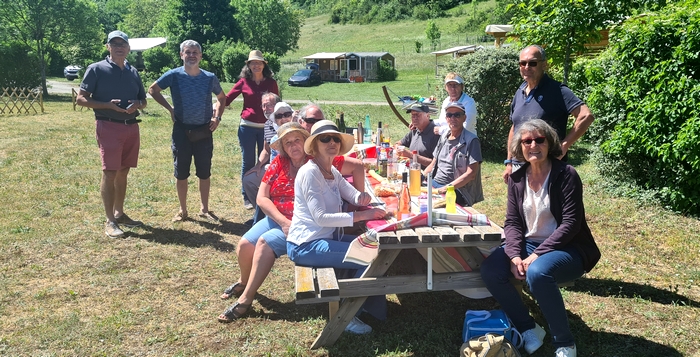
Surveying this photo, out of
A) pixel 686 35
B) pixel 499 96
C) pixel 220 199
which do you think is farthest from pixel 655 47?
pixel 220 199

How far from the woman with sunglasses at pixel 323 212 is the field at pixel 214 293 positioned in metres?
0.54

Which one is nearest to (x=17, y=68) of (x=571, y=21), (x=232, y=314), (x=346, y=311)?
(x=571, y=21)

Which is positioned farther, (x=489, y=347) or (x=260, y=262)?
(x=260, y=262)

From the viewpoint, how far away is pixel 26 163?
388 inches

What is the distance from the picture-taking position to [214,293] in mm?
4383

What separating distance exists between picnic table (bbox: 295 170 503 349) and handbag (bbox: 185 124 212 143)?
291 cm

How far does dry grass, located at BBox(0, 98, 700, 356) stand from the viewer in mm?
3520

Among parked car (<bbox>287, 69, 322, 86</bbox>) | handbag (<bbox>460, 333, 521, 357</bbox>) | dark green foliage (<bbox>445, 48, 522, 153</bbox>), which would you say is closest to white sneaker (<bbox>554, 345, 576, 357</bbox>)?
handbag (<bbox>460, 333, 521, 357</bbox>)

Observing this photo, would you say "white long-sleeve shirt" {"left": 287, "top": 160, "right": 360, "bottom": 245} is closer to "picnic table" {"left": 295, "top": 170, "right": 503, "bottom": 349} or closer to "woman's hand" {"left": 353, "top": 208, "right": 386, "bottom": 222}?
"woman's hand" {"left": 353, "top": 208, "right": 386, "bottom": 222}

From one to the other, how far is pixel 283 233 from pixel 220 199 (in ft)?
12.5

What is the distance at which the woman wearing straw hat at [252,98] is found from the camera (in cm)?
638

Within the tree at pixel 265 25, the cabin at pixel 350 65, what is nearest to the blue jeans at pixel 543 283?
the cabin at pixel 350 65

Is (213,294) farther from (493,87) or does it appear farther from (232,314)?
(493,87)

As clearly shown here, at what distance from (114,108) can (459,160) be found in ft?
11.2
